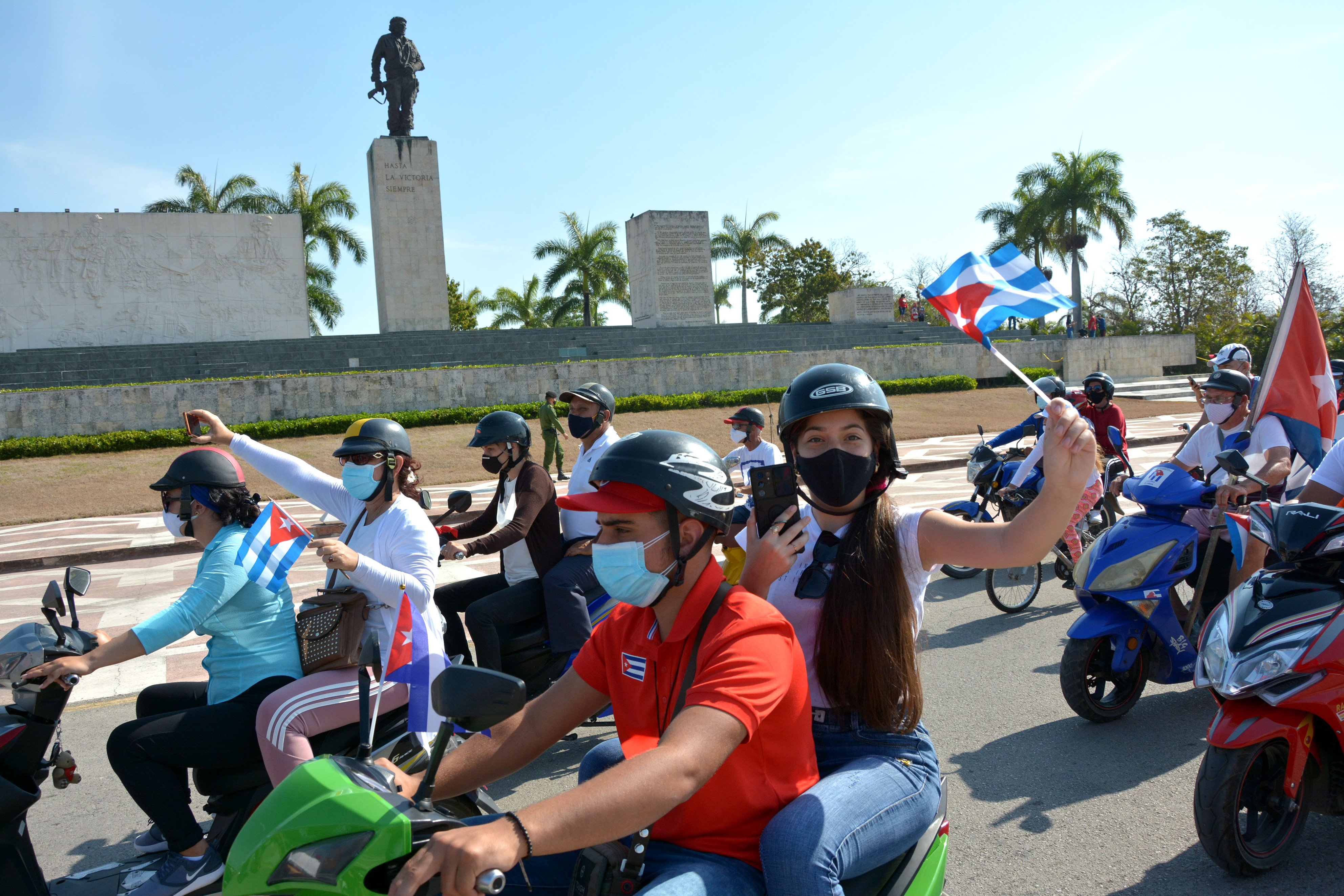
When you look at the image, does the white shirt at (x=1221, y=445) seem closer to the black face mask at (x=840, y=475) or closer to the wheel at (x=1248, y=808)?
the wheel at (x=1248, y=808)

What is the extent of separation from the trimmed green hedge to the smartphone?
16608mm

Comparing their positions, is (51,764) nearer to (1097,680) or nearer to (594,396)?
(594,396)

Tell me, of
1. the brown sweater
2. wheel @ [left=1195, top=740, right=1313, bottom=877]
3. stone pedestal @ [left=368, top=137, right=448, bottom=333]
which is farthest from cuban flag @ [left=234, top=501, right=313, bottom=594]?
stone pedestal @ [left=368, top=137, right=448, bottom=333]

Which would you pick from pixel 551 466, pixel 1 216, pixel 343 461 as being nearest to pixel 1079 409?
pixel 343 461

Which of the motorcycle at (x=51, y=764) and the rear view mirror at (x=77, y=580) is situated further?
the rear view mirror at (x=77, y=580)

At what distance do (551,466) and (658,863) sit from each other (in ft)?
59.5

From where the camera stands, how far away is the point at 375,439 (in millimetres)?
3783

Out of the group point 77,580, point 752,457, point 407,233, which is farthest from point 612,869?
point 407,233

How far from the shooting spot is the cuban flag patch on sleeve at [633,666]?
2.01 meters

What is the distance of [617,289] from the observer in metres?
41.7

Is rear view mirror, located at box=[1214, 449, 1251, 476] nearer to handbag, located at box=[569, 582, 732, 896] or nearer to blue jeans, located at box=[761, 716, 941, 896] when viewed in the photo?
blue jeans, located at box=[761, 716, 941, 896]

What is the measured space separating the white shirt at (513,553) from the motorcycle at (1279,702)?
313cm

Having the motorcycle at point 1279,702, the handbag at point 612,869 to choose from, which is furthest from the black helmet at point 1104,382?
the handbag at point 612,869

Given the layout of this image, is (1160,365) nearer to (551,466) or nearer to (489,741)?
(551,466)
